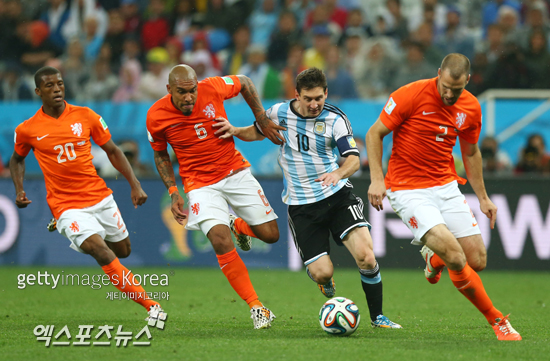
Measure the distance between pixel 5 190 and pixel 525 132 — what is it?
9.17 m

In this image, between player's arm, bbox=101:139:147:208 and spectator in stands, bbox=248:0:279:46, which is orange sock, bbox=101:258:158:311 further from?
spectator in stands, bbox=248:0:279:46

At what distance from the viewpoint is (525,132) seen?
12.5 metres

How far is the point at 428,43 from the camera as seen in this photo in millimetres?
13820

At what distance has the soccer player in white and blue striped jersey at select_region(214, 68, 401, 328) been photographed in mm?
6266

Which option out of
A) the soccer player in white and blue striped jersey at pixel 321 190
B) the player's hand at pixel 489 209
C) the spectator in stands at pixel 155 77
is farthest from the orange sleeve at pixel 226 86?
the spectator in stands at pixel 155 77

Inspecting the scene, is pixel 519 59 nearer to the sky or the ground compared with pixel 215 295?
nearer to the sky

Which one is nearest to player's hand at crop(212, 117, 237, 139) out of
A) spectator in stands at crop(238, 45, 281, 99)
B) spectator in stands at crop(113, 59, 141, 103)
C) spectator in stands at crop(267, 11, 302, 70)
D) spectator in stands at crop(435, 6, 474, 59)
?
spectator in stands at crop(238, 45, 281, 99)

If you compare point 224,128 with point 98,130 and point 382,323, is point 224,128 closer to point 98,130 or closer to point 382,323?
point 98,130

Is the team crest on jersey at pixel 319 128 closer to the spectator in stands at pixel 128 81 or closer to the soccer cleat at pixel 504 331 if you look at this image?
the soccer cleat at pixel 504 331

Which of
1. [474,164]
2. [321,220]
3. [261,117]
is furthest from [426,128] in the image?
[261,117]

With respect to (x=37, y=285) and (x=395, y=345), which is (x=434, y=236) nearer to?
(x=395, y=345)

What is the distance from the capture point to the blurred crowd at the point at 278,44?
43.6 feet

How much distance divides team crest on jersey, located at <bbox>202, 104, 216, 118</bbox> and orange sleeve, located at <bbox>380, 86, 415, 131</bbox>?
173 centimetres

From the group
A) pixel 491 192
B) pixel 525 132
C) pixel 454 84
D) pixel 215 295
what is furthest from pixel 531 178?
pixel 454 84
